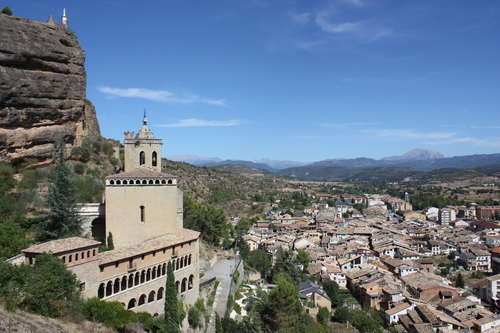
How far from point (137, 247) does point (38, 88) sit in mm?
14482

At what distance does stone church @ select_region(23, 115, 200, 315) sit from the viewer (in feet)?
53.6

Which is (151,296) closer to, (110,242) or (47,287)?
(110,242)

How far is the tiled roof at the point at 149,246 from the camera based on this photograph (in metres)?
17.5

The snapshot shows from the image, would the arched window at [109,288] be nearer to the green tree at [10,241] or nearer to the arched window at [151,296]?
the arched window at [151,296]

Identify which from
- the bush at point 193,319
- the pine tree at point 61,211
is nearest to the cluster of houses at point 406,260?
the bush at point 193,319

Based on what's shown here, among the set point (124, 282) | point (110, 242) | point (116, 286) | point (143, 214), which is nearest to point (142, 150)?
point (143, 214)

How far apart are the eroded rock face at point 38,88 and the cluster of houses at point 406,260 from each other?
79.4ft

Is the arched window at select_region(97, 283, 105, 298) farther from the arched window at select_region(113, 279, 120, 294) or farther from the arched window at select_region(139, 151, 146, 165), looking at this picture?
the arched window at select_region(139, 151, 146, 165)

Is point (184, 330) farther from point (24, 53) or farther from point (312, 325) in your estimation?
point (24, 53)

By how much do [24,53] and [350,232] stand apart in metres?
55.3

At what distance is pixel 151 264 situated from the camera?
1916 cm

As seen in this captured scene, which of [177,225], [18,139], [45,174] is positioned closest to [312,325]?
[177,225]

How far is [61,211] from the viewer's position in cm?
2002

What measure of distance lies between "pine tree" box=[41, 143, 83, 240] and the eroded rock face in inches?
289
